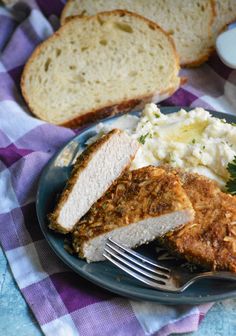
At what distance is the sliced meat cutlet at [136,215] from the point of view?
9.83 feet

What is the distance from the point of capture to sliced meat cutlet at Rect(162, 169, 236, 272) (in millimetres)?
2896

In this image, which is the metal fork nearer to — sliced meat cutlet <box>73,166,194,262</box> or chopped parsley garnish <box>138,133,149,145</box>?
sliced meat cutlet <box>73,166,194,262</box>

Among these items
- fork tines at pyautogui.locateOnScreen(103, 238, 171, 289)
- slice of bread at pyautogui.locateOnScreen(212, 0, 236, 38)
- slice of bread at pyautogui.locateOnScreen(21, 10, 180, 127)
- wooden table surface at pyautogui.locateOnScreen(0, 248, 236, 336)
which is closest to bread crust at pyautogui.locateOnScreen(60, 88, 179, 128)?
slice of bread at pyautogui.locateOnScreen(21, 10, 180, 127)

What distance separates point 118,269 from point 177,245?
396mm

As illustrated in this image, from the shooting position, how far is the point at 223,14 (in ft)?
17.4

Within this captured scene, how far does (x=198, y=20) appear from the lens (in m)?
5.13

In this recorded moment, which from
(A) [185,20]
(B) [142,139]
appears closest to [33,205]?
(B) [142,139]

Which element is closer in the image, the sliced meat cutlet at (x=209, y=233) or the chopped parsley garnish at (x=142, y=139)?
the sliced meat cutlet at (x=209, y=233)

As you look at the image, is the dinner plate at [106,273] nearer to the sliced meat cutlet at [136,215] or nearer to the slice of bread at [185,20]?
the sliced meat cutlet at [136,215]

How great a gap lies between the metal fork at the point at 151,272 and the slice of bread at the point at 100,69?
188 centimetres

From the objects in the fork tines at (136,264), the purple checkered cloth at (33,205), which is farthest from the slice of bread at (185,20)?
the fork tines at (136,264)

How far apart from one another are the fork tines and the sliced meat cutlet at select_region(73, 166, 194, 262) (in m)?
0.06

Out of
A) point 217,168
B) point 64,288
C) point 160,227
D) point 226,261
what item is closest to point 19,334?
point 64,288

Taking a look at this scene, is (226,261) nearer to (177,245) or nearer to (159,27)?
(177,245)
